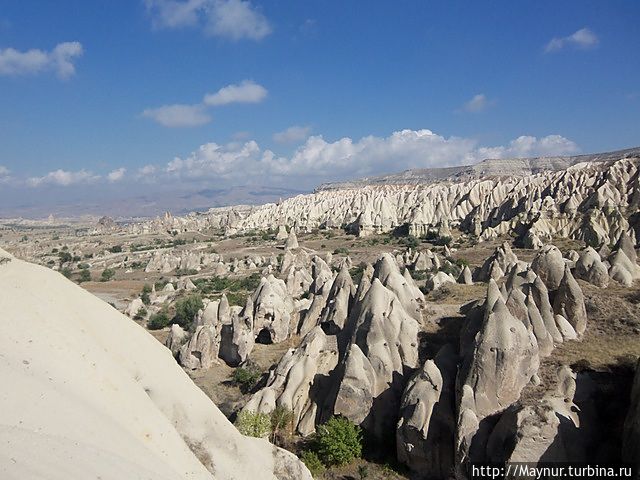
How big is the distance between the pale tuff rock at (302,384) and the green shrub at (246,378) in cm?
361

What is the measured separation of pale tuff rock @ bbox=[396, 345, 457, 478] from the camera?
48.7 ft

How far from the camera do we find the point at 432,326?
2322cm

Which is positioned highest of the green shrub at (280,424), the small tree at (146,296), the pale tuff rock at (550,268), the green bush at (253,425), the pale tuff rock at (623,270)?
the pale tuff rock at (550,268)

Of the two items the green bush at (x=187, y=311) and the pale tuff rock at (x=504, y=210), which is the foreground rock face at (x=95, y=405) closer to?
the green bush at (x=187, y=311)

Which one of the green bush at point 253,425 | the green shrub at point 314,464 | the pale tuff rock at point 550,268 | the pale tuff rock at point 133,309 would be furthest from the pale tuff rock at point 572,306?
the pale tuff rock at point 133,309

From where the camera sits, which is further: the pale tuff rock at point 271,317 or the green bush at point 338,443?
the pale tuff rock at point 271,317

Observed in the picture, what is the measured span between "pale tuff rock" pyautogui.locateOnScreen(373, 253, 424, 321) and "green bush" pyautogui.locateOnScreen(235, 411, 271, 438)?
32.2ft

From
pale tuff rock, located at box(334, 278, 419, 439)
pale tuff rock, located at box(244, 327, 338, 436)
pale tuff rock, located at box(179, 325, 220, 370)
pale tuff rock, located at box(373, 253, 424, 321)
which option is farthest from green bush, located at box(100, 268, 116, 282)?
pale tuff rock, located at box(334, 278, 419, 439)

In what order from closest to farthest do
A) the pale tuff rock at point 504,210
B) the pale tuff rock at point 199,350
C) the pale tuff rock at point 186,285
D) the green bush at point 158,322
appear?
the pale tuff rock at point 199,350, the green bush at point 158,322, the pale tuff rock at point 186,285, the pale tuff rock at point 504,210

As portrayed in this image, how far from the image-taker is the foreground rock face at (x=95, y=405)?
24.0 feet

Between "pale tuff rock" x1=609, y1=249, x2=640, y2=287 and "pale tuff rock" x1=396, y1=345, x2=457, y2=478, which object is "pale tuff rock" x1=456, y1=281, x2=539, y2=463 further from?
"pale tuff rock" x1=609, y1=249, x2=640, y2=287

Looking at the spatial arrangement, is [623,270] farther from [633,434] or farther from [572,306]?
[633,434]

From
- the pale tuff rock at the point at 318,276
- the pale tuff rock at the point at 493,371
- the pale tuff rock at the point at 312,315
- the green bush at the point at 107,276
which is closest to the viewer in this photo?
the pale tuff rock at the point at 493,371

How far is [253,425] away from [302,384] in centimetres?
326
